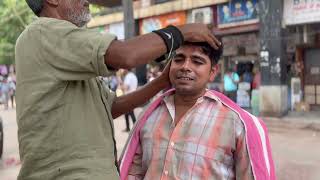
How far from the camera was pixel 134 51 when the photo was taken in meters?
1.63

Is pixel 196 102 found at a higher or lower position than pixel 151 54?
lower

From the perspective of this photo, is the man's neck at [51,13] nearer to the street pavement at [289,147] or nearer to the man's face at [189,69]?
the man's face at [189,69]

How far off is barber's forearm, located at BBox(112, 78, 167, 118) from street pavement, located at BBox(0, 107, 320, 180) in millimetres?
3899

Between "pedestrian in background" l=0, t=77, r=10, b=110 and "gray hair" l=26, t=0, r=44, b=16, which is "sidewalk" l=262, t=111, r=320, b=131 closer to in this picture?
"gray hair" l=26, t=0, r=44, b=16

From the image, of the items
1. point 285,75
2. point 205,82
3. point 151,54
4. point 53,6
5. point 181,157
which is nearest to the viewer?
point 151,54

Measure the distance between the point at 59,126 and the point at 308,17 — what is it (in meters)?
10.5

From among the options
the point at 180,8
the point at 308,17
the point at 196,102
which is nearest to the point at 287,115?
the point at 308,17

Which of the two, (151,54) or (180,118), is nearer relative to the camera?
(151,54)

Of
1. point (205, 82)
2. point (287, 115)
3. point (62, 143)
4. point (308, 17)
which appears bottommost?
point (287, 115)

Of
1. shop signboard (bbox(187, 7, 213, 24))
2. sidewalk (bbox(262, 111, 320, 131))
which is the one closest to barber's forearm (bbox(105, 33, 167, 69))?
sidewalk (bbox(262, 111, 320, 131))

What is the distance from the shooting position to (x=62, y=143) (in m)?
1.77

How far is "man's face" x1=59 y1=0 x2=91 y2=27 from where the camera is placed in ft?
6.08

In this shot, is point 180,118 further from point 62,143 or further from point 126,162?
point 62,143

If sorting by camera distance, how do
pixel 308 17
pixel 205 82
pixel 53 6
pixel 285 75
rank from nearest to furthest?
1. pixel 53 6
2. pixel 205 82
3. pixel 308 17
4. pixel 285 75
